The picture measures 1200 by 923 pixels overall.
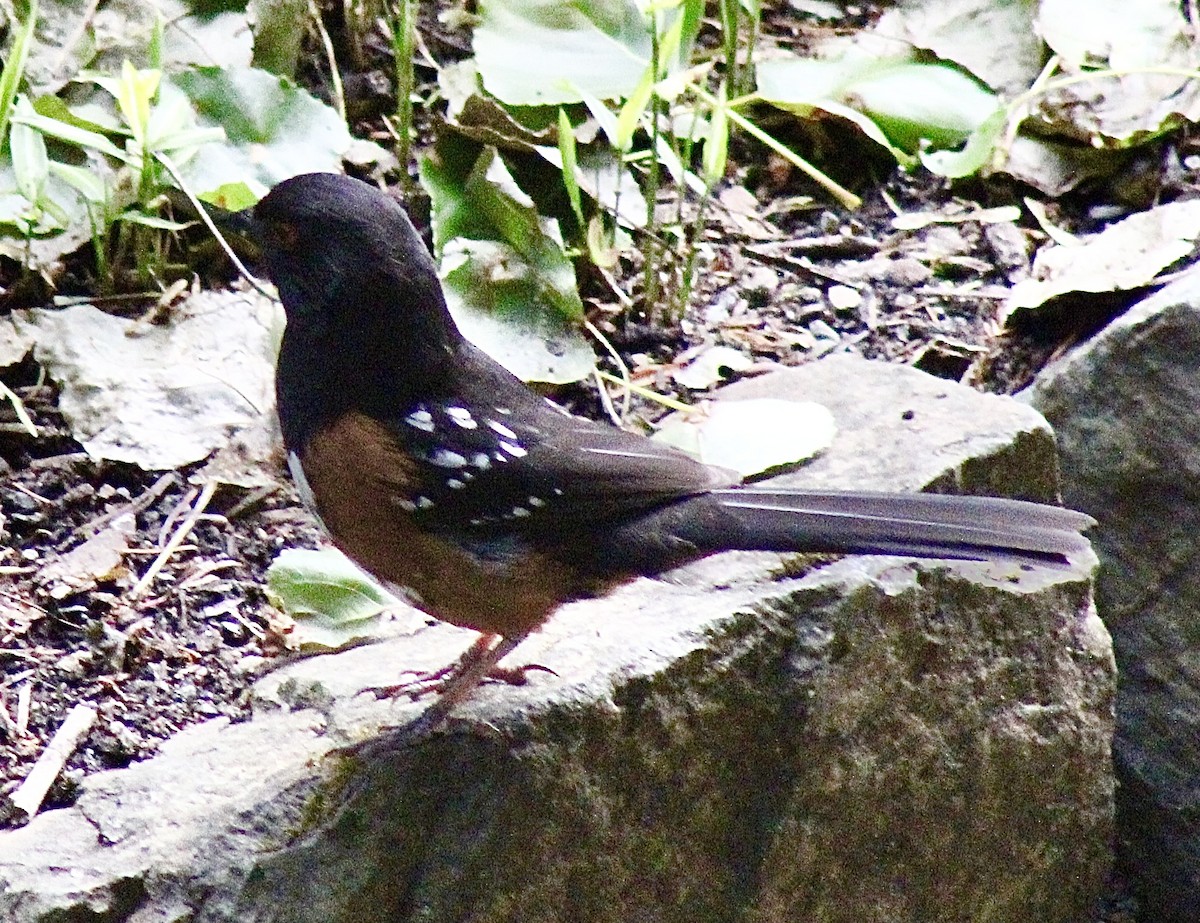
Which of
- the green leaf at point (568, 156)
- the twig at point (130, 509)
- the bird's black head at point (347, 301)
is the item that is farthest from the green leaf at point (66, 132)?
the green leaf at point (568, 156)

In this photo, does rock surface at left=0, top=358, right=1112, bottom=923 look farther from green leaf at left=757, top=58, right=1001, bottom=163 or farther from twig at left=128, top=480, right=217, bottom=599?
green leaf at left=757, top=58, right=1001, bottom=163

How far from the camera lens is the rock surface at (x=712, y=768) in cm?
230

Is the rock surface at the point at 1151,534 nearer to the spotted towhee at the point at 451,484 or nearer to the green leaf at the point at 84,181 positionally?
the spotted towhee at the point at 451,484

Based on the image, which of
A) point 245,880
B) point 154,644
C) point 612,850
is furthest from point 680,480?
point 154,644

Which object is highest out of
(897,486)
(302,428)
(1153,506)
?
(302,428)

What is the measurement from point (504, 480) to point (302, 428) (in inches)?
14.2

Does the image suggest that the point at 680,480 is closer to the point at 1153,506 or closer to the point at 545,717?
the point at 545,717

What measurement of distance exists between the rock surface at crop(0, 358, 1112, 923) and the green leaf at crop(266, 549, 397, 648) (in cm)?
9

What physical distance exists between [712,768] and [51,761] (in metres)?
1.19

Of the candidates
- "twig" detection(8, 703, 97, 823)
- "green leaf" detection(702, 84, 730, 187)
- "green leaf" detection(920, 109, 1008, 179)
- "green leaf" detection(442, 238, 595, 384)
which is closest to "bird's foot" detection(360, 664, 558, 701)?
"twig" detection(8, 703, 97, 823)

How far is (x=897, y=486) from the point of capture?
2934 millimetres

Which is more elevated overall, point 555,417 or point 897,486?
point 555,417

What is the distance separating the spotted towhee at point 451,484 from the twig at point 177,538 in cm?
69

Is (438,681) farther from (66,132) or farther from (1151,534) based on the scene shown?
(1151,534)
